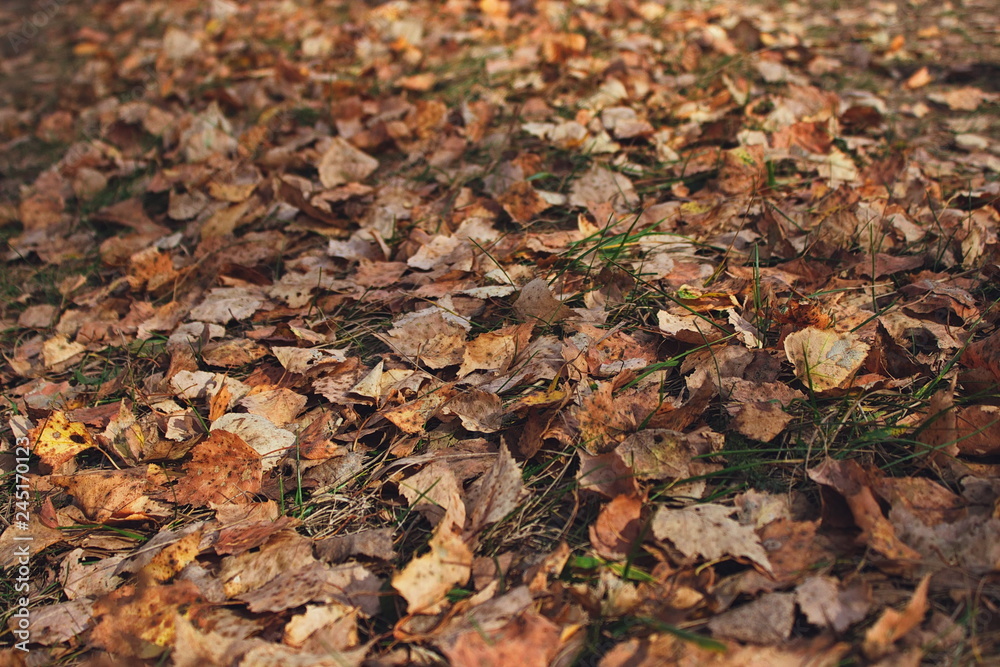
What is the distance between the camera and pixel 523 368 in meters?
1.71

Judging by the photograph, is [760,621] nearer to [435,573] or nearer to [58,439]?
[435,573]

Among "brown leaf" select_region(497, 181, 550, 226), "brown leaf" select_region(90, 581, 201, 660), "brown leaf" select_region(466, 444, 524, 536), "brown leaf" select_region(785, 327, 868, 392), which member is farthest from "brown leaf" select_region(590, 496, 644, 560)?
"brown leaf" select_region(497, 181, 550, 226)

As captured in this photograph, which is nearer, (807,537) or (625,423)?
(807,537)

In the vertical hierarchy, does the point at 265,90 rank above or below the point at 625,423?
above

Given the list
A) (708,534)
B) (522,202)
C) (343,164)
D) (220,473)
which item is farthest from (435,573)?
(343,164)

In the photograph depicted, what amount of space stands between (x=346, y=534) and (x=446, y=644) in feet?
1.31

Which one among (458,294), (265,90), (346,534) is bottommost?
(346,534)

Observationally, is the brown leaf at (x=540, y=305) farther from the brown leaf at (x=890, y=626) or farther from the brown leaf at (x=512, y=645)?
the brown leaf at (x=890, y=626)

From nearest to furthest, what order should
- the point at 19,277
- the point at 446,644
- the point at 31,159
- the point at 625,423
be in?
the point at 446,644 < the point at 625,423 < the point at 19,277 < the point at 31,159

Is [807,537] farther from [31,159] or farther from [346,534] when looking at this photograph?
[31,159]

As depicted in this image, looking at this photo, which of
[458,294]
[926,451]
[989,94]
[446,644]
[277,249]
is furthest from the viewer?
[989,94]

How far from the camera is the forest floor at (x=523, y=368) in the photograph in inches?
48.8

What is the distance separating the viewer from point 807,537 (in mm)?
1275

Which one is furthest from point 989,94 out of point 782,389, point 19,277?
point 19,277
